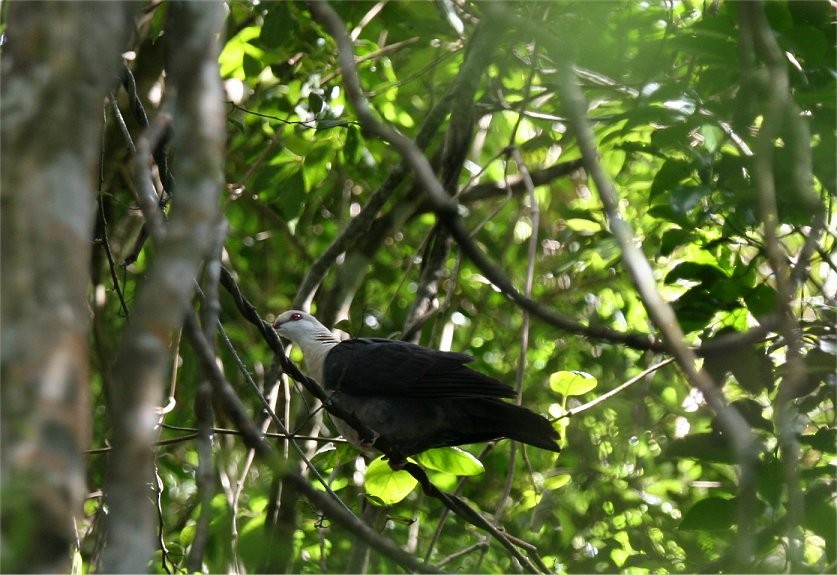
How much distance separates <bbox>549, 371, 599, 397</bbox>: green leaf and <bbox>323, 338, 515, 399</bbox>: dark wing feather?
1.21 feet

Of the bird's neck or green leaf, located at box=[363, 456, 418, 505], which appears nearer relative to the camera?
green leaf, located at box=[363, 456, 418, 505]

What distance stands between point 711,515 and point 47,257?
282 cm

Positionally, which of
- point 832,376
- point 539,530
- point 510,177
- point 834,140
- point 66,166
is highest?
point 66,166

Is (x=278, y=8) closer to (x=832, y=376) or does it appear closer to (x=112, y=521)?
(x=832, y=376)

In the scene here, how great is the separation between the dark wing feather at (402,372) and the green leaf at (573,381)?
1.21ft

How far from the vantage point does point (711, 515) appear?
3436mm

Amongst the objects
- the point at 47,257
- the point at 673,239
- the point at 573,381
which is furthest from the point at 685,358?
the point at 573,381

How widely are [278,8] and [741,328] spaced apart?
2905 mm

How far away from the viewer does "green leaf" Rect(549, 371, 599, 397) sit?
397 centimetres

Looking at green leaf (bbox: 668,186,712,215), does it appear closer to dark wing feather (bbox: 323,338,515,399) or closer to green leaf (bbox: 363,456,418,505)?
dark wing feather (bbox: 323,338,515,399)

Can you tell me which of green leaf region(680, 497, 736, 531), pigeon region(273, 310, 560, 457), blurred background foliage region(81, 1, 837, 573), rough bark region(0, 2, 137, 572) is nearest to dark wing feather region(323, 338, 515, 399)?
pigeon region(273, 310, 560, 457)

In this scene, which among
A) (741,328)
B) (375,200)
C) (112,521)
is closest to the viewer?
(112,521)

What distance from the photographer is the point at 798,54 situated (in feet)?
11.2

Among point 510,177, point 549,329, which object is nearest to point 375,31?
point 510,177
